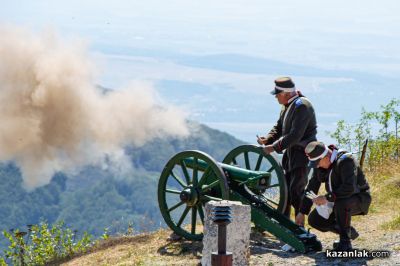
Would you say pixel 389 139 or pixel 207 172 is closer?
pixel 207 172

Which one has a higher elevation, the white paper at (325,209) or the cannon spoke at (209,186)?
the cannon spoke at (209,186)

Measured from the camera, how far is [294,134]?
36.8 feet

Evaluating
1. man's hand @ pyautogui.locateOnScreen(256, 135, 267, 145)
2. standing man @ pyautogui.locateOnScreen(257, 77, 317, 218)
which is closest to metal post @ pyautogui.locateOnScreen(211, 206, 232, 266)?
standing man @ pyautogui.locateOnScreen(257, 77, 317, 218)

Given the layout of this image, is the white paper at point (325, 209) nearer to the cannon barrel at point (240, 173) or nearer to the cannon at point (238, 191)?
the cannon at point (238, 191)

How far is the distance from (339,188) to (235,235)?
1.30 metres

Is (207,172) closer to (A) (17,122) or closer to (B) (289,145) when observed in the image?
(B) (289,145)

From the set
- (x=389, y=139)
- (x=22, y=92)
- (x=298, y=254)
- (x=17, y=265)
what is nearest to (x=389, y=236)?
(x=298, y=254)

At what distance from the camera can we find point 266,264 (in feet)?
34.4

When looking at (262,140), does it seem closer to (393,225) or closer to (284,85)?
(284,85)

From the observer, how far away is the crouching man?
391 inches

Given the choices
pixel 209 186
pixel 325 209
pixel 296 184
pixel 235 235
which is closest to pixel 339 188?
pixel 325 209

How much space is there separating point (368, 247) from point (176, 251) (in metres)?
2.57

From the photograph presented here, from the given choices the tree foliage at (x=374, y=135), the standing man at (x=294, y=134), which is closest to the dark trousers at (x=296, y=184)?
the standing man at (x=294, y=134)

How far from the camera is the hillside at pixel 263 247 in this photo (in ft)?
34.6
